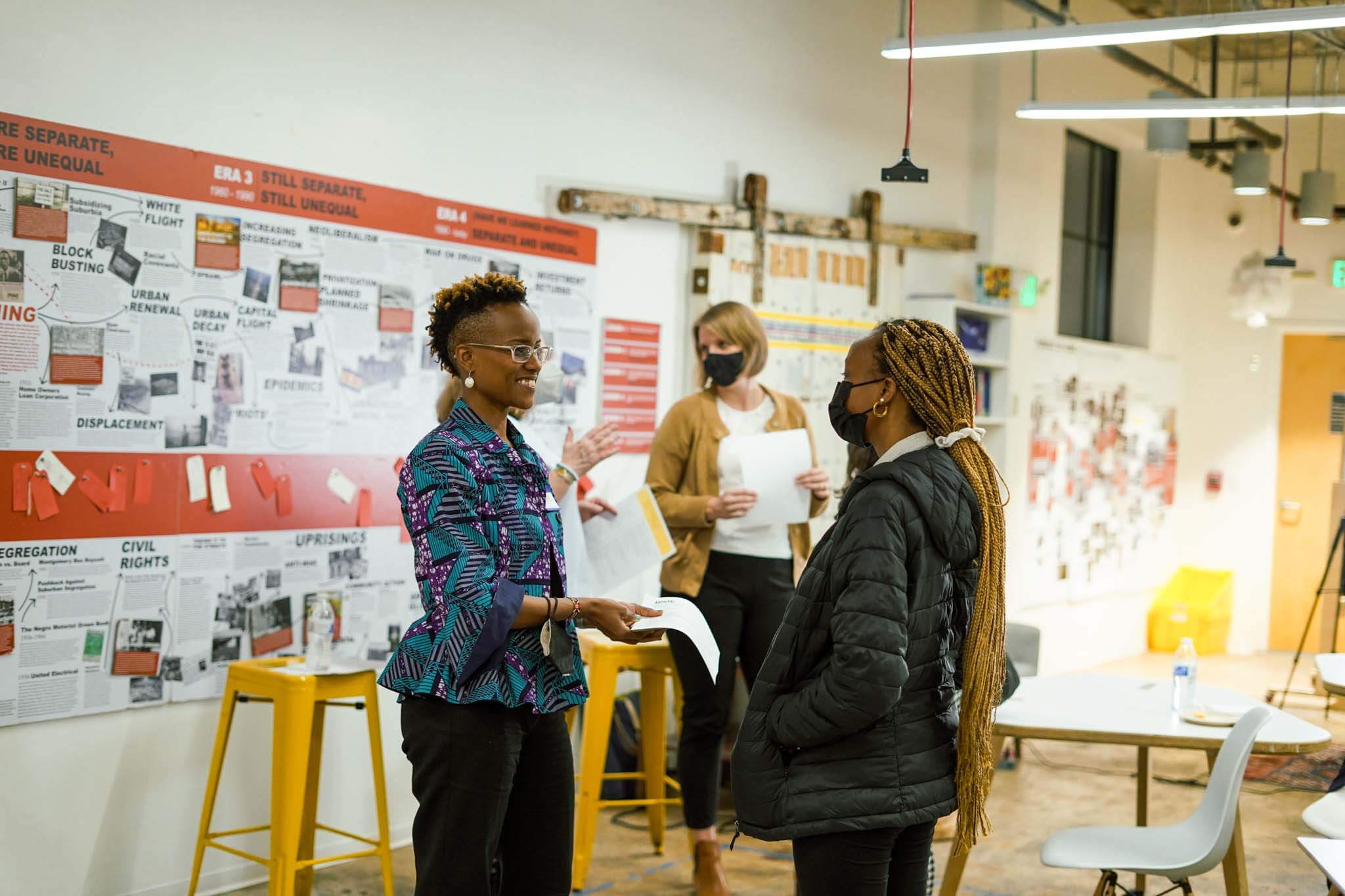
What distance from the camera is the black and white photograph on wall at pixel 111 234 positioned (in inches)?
144

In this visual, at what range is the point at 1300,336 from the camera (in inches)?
403

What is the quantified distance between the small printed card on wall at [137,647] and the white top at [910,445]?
2.49m

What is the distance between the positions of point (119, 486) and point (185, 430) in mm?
258

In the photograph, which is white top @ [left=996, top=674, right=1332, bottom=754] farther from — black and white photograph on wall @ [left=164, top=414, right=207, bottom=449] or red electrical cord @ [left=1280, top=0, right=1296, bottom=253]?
black and white photograph on wall @ [left=164, top=414, right=207, bottom=449]

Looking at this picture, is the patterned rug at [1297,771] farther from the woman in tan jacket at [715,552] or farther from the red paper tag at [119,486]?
the red paper tag at [119,486]

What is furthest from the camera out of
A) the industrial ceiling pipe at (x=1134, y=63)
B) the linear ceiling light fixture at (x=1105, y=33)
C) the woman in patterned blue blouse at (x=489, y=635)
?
the industrial ceiling pipe at (x=1134, y=63)

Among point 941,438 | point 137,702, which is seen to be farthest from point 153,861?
point 941,438

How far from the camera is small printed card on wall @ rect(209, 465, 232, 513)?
12.9ft

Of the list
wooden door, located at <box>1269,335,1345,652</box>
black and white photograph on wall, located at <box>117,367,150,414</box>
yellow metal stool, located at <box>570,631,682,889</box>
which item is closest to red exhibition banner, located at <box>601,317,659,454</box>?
yellow metal stool, located at <box>570,631,682,889</box>

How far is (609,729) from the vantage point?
4562 millimetres

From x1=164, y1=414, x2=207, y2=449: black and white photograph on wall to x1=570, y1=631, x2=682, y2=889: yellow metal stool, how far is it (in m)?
1.38

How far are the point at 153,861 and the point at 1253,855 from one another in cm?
380

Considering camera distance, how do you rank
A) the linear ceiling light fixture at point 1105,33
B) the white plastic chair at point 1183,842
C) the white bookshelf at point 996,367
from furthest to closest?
the white bookshelf at point 996,367, the linear ceiling light fixture at point 1105,33, the white plastic chair at point 1183,842

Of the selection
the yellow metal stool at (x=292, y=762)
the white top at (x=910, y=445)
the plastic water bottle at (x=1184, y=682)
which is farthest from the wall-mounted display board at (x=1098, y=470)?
the white top at (x=910, y=445)
